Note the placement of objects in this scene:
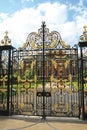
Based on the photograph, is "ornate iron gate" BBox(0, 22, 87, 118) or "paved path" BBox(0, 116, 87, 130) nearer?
"paved path" BBox(0, 116, 87, 130)

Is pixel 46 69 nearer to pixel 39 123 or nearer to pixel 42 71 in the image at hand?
pixel 42 71

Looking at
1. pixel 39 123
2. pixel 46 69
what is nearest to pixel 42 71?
pixel 46 69

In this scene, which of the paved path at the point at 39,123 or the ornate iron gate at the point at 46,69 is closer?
the paved path at the point at 39,123

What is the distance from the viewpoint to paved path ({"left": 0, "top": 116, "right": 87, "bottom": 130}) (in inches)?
264

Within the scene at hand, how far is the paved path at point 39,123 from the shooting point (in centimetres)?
670

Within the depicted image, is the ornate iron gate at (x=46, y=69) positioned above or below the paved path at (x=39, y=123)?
above

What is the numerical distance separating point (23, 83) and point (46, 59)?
126 cm

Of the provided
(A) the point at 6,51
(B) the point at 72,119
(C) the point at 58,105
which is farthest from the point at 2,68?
(B) the point at 72,119

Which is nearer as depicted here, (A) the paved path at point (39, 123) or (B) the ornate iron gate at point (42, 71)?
(A) the paved path at point (39, 123)

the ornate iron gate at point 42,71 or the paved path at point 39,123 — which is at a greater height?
the ornate iron gate at point 42,71

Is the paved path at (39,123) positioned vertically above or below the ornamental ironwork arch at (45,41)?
below

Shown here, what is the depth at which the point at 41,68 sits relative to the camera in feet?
28.5

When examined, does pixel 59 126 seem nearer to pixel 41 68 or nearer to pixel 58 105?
pixel 58 105

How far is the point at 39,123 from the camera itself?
286 inches
